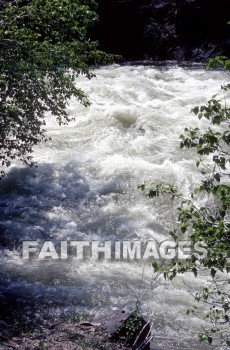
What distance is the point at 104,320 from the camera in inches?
225

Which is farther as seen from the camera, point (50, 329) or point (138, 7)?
point (138, 7)

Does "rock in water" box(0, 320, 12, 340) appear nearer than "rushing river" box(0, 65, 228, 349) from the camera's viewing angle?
Yes

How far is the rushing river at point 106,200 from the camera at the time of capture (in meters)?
6.76

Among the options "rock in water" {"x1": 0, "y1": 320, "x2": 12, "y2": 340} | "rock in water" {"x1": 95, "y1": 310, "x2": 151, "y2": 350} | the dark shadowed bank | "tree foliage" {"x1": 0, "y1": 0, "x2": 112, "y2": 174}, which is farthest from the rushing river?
the dark shadowed bank

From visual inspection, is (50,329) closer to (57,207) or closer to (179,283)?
(179,283)

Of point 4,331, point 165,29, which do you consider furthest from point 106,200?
point 165,29

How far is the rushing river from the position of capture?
6758 millimetres

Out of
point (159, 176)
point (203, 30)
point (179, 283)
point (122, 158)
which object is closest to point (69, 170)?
point (122, 158)

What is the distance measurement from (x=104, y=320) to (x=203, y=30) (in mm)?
19346

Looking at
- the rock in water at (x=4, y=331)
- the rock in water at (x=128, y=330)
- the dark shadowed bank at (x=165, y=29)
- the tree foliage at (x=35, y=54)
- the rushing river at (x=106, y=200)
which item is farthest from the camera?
the dark shadowed bank at (x=165, y=29)

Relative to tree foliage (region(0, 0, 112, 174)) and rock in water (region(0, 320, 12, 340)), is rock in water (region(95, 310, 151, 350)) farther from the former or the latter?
tree foliage (region(0, 0, 112, 174))

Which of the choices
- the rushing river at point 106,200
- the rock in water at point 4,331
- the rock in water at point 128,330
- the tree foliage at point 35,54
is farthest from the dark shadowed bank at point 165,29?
Result: the rock in water at point 4,331

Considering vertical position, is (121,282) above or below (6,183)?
below

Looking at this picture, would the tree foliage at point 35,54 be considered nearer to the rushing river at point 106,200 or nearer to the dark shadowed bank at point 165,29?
the rushing river at point 106,200
